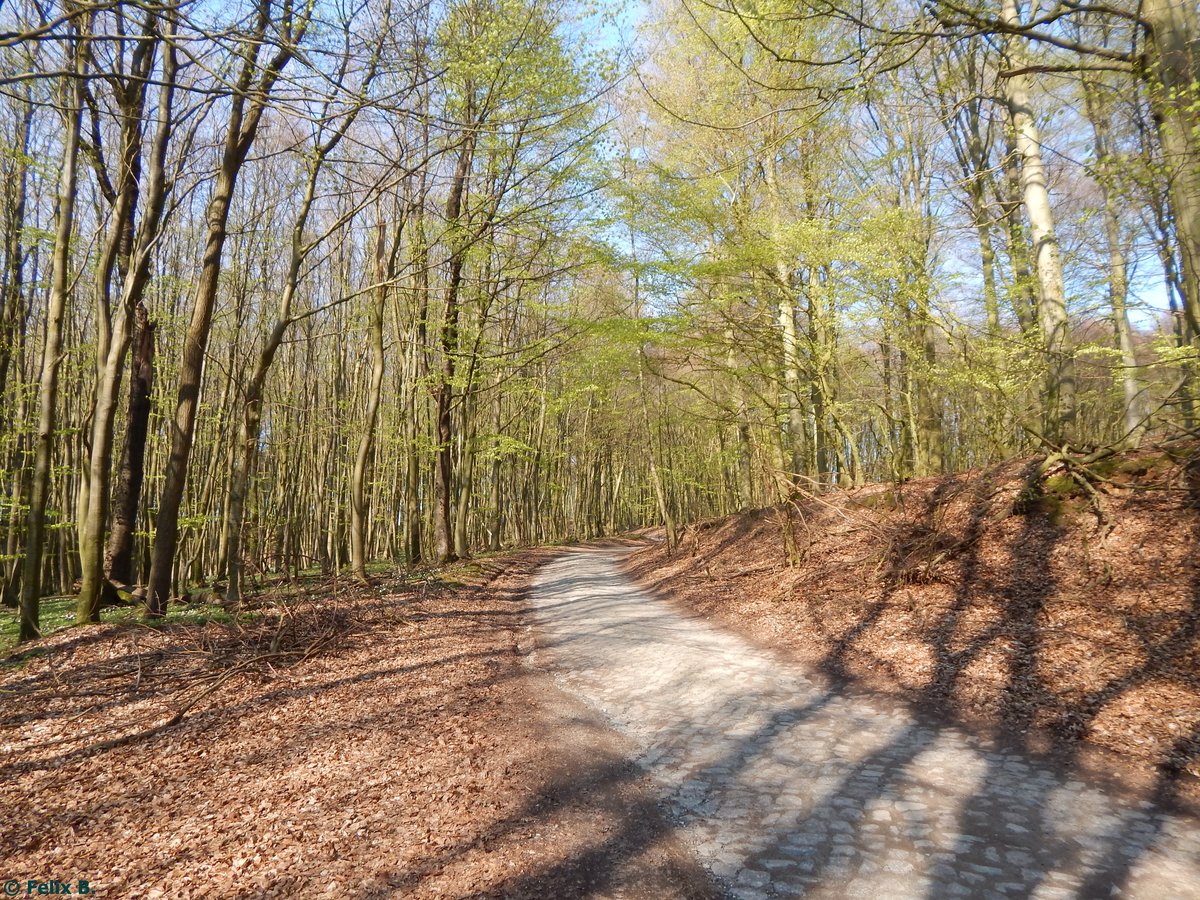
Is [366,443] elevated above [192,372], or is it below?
below

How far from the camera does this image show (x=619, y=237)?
1484 cm

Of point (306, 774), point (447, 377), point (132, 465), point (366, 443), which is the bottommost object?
point (306, 774)

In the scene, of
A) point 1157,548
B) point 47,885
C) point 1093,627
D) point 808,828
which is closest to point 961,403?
point 1157,548

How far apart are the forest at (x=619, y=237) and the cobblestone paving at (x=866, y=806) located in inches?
198

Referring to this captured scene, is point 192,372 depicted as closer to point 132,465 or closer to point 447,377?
point 132,465

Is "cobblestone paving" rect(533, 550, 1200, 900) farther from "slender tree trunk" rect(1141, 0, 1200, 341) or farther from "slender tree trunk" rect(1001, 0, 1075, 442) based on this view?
"slender tree trunk" rect(1001, 0, 1075, 442)

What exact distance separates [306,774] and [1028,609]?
→ 7.08 m

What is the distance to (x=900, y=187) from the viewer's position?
611 inches

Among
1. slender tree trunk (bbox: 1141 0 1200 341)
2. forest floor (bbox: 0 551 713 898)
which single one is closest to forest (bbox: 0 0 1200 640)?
slender tree trunk (bbox: 1141 0 1200 341)

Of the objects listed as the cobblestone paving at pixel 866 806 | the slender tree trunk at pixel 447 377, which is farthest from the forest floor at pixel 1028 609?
the slender tree trunk at pixel 447 377

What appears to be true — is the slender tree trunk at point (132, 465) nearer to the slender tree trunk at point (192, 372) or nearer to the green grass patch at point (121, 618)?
the green grass patch at point (121, 618)

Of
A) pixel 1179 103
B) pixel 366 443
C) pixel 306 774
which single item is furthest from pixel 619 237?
pixel 306 774

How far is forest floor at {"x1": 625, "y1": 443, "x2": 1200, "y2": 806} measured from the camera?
4.52 meters

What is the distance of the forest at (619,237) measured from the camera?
257 inches
